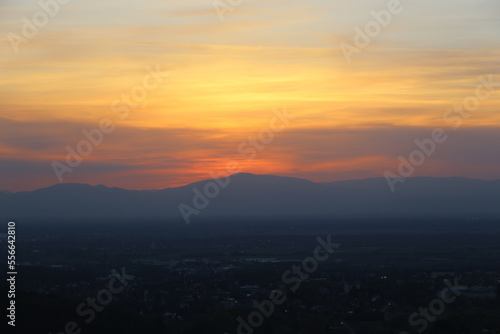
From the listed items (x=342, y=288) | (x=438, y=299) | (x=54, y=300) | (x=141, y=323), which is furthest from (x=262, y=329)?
(x=342, y=288)

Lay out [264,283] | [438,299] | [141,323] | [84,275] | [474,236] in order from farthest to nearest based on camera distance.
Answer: [474,236] → [84,275] → [264,283] → [438,299] → [141,323]

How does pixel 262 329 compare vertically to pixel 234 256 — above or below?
below

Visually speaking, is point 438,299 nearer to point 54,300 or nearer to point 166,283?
point 166,283

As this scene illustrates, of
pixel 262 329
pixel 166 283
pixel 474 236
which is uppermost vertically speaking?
pixel 474 236

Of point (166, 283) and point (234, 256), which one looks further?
point (234, 256)

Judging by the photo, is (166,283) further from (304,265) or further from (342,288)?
(304,265)

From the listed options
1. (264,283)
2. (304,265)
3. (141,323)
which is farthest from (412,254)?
(141,323)

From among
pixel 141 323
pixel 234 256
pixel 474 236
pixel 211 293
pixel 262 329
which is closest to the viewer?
pixel 141 323
